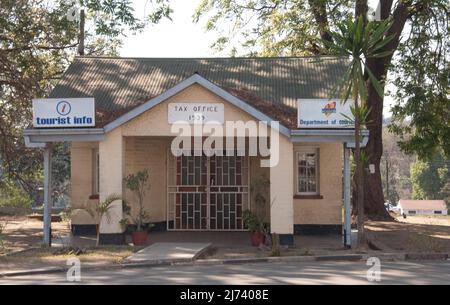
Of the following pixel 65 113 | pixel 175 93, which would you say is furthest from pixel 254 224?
pixel 65 113

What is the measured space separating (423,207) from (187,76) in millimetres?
71980

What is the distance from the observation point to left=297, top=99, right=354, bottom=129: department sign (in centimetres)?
1650

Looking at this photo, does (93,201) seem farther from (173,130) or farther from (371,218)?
(371,218)

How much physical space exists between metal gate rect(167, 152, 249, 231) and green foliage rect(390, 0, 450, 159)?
7.61 meters

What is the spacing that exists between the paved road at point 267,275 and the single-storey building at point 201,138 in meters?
3.19

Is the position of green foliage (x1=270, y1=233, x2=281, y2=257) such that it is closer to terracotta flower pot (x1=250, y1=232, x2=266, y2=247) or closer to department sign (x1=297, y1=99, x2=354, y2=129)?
terracotta flower pot (x1=250, y1=232, x2=266, y2=247)

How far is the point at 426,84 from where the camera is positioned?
23750mm

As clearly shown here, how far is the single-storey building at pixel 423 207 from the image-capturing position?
83344mm

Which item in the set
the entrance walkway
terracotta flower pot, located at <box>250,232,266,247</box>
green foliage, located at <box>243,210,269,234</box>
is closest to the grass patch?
the entrance walkway

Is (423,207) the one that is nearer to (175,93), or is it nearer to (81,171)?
(81,171)

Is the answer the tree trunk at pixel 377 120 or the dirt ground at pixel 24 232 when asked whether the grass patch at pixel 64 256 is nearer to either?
the dirt ground at pixel 24 232

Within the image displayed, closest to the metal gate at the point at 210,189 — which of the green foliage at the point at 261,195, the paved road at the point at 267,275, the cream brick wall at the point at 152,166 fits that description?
the cream brick wall at the point at 152,166
